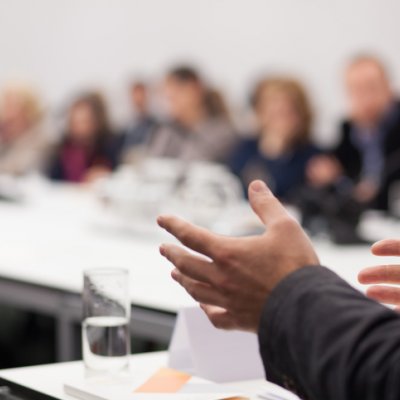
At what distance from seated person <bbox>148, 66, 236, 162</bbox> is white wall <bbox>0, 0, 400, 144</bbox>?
961mm

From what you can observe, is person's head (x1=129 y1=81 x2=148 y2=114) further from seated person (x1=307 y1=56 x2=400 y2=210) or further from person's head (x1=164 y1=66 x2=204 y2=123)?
seated person (x1=307 y1=56 x2=400 y2=210)

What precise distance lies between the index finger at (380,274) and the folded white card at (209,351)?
0.26 metres

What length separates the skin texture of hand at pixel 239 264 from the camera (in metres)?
0.99

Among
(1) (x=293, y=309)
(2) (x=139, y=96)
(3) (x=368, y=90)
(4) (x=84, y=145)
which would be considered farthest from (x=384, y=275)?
(2) (x=139, y=96)

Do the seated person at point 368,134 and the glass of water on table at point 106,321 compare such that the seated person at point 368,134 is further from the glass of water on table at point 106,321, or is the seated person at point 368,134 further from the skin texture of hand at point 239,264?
the skin texture of hand at point 239,264

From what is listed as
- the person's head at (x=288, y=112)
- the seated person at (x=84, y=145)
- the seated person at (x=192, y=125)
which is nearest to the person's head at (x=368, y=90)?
the person's head at (x=288, y=112)

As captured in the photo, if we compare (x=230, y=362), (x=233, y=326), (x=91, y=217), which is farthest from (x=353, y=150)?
(x=233, y=326)

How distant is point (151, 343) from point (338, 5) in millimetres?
4776

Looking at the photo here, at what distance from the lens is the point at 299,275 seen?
983 millimetres

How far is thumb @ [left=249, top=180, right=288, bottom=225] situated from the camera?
3.44ft

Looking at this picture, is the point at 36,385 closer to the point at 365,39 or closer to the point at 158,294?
the point at 158,294

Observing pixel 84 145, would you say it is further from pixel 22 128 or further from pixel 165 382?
pixel 165 382

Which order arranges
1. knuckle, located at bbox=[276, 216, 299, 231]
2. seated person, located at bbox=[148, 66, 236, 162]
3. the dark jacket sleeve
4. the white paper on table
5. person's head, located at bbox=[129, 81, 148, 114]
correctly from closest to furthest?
the dark jacket sleeve, knuckle, located at bbox=[276, 216, 299, 231], the white paper on table, seated person, located at bbox=[148, 66, 236, 162], person's head, located at bbox=[129, 81, 148, 114]

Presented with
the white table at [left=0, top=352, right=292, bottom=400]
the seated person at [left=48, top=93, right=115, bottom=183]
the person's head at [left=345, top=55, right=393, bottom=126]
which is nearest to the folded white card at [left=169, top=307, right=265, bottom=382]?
the white table at [left=0, top=352, right=292, bottom=400]
